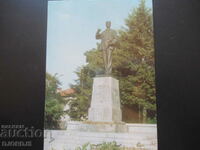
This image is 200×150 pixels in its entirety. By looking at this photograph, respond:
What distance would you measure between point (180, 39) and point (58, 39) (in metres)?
1.64

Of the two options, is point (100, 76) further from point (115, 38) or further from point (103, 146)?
point (103, 146)

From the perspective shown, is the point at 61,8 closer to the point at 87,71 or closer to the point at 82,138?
the point at 87,71

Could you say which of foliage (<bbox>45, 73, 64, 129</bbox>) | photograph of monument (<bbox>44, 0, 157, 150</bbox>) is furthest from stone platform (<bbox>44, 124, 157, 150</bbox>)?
foliage (<bbox>45, 73, 64, 129</bbox>)

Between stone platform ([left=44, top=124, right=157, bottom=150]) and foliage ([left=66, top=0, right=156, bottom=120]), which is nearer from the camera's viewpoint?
stone platform ([left=44, top=124, right=157, bottom=150])

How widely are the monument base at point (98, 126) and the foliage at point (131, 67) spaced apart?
0.10 meters

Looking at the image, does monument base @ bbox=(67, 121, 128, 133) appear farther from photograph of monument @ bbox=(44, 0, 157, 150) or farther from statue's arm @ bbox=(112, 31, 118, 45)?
statue's arm @ bbox=(112, 31, 118, 45)

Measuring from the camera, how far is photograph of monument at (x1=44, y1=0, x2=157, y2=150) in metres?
2.75

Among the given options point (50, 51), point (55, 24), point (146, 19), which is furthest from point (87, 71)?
point (146, 19)

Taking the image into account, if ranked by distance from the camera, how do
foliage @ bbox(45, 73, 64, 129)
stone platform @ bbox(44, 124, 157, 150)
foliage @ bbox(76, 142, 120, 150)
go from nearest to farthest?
stone platform @ bbox(44, 124, 157, 150), foliage @ bbox(76, 142, 120, 150), foliage @ bbox(45, 73, 64, 129)

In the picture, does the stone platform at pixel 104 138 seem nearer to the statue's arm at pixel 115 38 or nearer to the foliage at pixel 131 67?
the foliage at pixel 131 67

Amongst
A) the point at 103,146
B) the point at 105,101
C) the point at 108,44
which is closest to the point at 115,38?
the point at 108,44

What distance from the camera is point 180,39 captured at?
2.65 m

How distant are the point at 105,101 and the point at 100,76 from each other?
13.6 inches

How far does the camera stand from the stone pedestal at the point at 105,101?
280 centimetres
